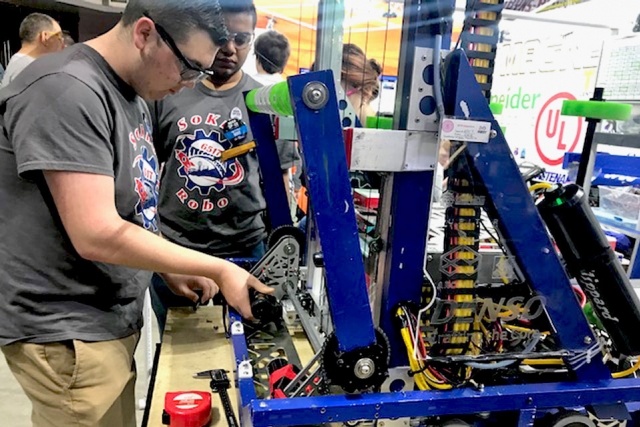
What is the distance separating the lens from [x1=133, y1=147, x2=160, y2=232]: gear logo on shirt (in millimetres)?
1054

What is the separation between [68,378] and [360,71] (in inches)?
37.6

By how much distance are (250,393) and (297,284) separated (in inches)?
22.0

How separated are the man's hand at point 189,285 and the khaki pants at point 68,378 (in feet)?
1.14

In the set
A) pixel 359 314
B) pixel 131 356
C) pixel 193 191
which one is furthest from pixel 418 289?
pixel 193 191

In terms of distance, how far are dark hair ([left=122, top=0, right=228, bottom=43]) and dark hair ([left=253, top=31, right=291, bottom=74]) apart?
3.97ft

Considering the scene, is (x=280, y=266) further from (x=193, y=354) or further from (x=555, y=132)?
(x=555, y=132)

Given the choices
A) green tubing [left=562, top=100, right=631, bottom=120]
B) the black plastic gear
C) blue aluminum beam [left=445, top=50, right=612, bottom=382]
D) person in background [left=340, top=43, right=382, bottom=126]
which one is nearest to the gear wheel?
blue aluminum beam [left=445, top=50, right=612, bottom=382]

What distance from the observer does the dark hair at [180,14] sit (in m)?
0.93

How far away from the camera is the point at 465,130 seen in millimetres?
998

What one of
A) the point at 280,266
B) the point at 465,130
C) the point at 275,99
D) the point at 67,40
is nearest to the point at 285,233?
the point at 280,266

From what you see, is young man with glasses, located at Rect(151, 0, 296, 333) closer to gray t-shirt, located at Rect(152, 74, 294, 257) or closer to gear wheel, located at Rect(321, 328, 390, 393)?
gray t-shirt, located at Rect(152, 74, 294, 257)

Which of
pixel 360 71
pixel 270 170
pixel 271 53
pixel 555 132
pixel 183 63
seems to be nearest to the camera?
pixel 183 63

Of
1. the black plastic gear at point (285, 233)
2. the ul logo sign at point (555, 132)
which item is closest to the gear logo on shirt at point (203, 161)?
the black plastic gear at point (285, 233)

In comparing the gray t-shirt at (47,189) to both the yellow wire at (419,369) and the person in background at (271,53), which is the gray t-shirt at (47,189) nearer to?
the yellow wire at (419,369)
